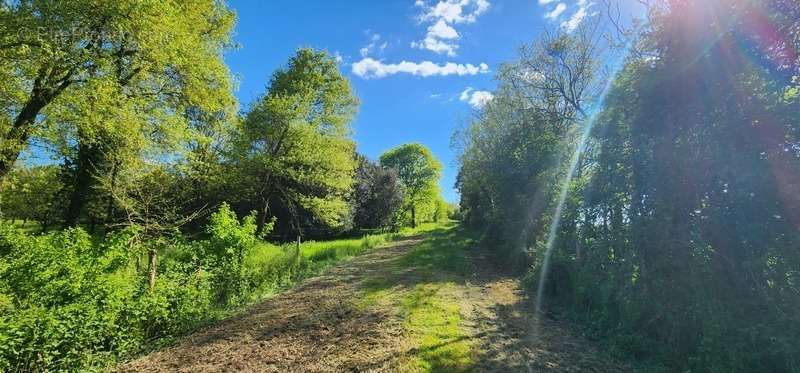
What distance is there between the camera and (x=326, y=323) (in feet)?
22.3

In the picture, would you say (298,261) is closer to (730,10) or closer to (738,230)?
(738,230)

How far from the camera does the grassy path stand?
5.00m

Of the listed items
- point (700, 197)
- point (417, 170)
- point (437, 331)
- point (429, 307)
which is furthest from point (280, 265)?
point (417, 170)

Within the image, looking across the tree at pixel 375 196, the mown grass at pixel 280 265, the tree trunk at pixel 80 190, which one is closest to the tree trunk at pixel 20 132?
the mown grass at pixel 280 265

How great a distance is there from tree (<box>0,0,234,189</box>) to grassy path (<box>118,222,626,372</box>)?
549 cm

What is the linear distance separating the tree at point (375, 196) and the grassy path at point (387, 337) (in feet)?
63.7

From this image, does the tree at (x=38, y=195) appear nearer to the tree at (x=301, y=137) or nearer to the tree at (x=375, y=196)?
the tree at (x=301, y=137)

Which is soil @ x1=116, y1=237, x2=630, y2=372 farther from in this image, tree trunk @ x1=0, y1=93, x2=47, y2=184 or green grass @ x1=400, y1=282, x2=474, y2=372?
tree trunk @ x1=0, y1=93, x2=47, y2=184

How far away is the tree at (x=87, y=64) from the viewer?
6301 millimetres

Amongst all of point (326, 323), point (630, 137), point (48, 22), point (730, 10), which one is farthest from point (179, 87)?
point (730, 10)

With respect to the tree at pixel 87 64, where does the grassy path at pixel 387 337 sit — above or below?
below

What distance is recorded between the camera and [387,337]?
19.3 ft

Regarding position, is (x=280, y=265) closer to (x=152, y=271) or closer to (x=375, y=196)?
(x=152, y=271)

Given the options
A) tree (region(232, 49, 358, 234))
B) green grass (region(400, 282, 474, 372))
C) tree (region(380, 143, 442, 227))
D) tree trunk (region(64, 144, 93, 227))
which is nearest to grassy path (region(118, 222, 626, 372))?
green grass (region(400, 282, 474, 372))
